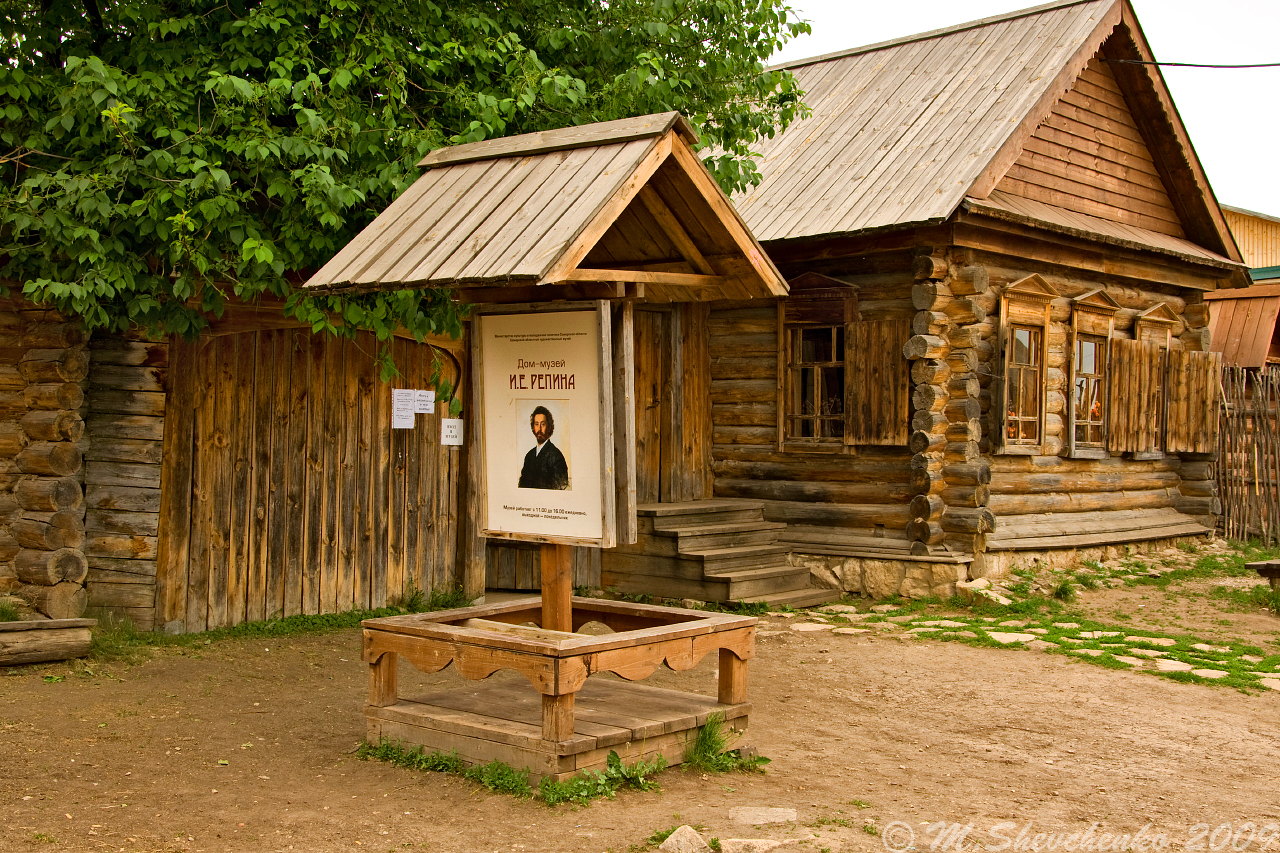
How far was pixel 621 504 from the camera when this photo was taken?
5.71 meters

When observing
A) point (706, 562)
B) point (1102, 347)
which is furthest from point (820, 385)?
point (1102, 347)

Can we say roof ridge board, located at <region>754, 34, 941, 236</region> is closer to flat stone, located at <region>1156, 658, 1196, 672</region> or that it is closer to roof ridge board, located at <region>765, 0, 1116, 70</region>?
roof ridge board, located at <region>765, 0, 1116, 70</region>

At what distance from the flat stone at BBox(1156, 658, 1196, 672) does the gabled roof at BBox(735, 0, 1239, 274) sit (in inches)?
164

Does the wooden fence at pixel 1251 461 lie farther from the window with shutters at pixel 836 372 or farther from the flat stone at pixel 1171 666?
the flat stone at pixel 1171 666

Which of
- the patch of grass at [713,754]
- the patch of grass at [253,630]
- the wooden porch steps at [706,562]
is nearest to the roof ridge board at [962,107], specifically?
the wooden porch steps at [706,562]

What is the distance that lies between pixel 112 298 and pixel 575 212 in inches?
149

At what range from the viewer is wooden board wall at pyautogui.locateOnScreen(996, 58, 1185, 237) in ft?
43.0

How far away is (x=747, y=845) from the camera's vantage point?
473cm

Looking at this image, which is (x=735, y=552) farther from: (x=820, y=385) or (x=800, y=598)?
(x=820, y=385)

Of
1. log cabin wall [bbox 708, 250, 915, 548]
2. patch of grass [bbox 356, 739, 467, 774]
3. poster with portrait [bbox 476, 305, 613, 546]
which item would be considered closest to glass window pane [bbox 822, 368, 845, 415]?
log cabin wall [bbox 708, 250, 915, 548]

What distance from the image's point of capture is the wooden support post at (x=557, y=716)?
532cm

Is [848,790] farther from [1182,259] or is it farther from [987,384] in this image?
[1182,259]

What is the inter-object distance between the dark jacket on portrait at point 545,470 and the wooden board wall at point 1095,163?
325 inches

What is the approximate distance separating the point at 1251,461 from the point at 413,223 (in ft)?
45.6
